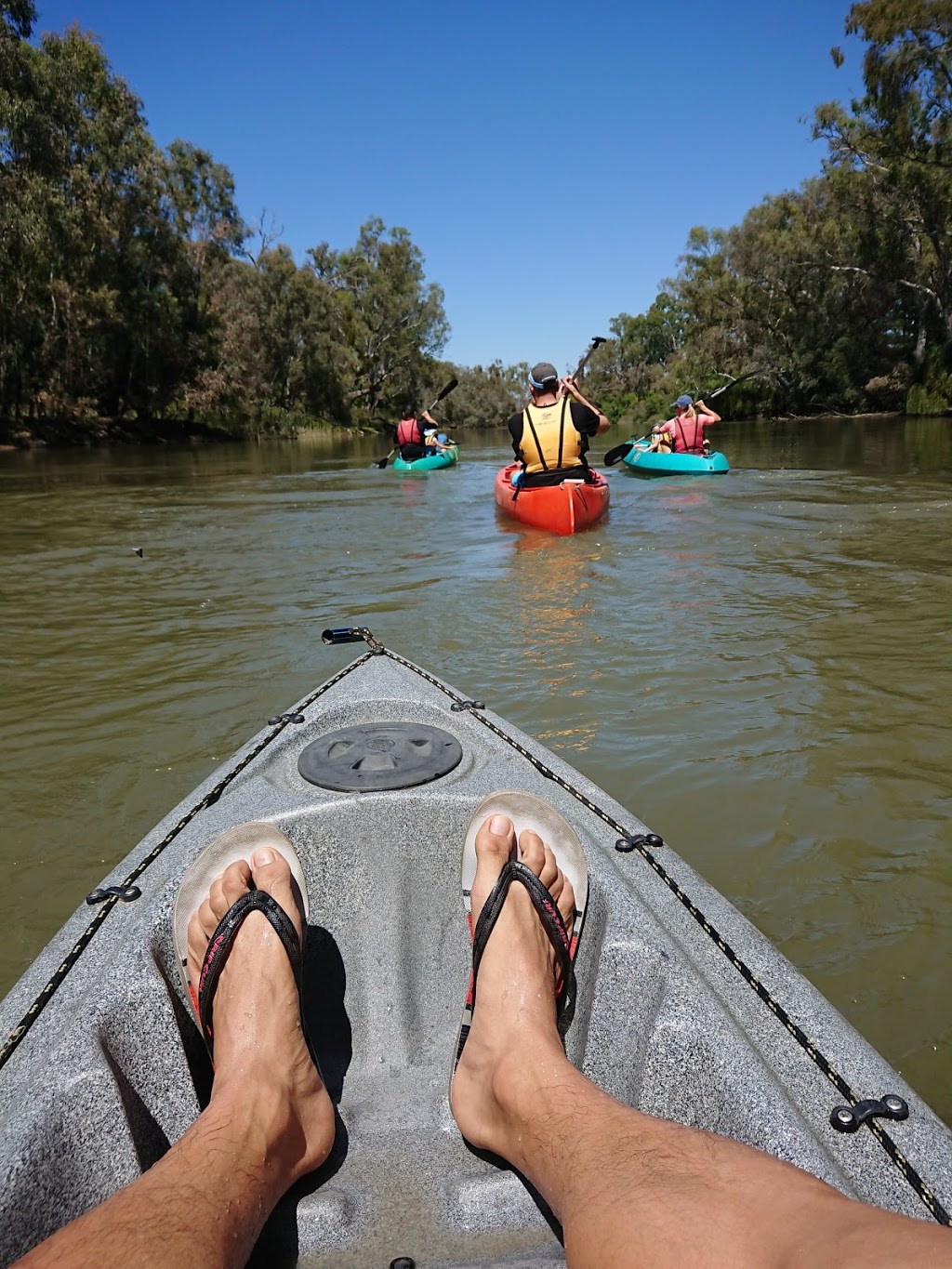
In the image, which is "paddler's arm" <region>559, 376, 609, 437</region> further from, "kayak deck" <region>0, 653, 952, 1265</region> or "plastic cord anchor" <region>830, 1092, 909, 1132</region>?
"plastic cord anchor" <region>830, 1092, 909, 1132</region>

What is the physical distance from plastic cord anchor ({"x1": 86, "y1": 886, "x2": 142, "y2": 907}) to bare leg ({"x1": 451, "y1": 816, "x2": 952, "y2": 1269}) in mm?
753

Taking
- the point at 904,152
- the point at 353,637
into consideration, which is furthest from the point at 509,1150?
the point at 904,152

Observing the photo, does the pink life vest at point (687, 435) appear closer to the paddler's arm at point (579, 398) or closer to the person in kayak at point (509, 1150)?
the paddler's arm at point (579, 398)

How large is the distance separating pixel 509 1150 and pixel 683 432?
13.7 meters

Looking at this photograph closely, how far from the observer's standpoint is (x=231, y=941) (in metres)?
1.59

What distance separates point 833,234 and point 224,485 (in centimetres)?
2618

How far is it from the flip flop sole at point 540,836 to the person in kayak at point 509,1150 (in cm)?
3

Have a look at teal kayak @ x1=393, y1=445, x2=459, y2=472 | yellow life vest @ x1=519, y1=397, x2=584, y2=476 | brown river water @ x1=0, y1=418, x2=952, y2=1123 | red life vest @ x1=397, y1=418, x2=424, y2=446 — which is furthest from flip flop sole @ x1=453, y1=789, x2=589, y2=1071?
red life vest @ x1=397, y1=418, x2=424, y2=446

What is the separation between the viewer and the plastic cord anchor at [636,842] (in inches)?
75.4

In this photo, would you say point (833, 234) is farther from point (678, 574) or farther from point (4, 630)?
point (4, 630)

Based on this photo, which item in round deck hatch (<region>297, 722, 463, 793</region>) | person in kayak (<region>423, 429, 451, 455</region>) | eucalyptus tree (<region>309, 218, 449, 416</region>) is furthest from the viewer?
eucalyptus tree (<region>309, 218, 449, 416</region>)

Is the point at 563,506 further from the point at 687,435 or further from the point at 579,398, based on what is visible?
the point at 687,435

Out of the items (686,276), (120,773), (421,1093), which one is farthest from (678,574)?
(686,276)

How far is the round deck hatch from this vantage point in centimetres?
212
